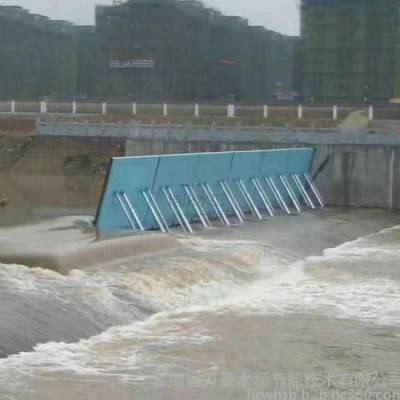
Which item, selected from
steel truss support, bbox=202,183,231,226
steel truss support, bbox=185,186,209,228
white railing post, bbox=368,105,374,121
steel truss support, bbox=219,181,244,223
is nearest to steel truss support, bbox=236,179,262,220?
steel truss support, bbox=219,181,244,223

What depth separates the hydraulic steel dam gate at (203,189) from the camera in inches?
919

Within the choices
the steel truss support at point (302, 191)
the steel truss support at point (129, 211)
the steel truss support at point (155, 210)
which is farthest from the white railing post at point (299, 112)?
the steel truss support at point (129, 211)

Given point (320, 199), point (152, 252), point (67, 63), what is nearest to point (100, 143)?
point (320, 199)

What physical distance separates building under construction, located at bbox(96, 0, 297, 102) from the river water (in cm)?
5083

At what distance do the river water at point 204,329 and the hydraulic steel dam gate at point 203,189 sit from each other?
3.25m

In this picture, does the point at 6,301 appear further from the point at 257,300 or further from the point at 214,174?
the point at 214,174

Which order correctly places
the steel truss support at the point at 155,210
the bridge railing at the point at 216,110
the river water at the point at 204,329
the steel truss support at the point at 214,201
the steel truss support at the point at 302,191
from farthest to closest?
the bridge railing at the point at 216,110 < the steel truss support at the point at 302,191 < the steel truss support at the point at 214,201 < the steel truss support at the point at 155,210 < the river water at the point at 204,329

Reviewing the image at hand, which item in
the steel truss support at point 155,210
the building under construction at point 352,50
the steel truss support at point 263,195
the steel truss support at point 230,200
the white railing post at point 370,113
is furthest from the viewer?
the building under construction at point 352,50

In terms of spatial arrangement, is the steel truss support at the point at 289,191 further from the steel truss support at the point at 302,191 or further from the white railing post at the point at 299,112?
the white railing post at the point at 299,112

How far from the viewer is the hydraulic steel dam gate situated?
2334 cm

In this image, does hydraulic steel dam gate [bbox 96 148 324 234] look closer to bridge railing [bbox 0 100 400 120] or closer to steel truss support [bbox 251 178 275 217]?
steel truss support [bbox 251 178 275 217]

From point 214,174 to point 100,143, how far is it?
624 inches

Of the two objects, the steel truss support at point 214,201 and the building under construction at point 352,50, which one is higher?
the building under construction at point 352,50

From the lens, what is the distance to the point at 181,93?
7156cm
